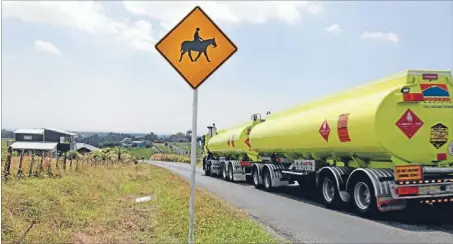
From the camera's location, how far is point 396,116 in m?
10.2

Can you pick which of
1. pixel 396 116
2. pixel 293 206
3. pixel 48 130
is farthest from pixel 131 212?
pixel 48 130

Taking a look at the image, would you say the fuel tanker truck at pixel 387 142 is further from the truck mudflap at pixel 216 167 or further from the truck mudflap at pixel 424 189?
the truck mudflap at pixel 216 167

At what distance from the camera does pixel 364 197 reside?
11.0 meters

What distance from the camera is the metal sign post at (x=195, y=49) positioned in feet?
18.3

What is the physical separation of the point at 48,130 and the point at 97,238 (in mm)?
93360

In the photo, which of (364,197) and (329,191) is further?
(329,191)

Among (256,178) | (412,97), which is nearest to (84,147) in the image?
(256,178)

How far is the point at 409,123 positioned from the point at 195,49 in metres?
6.75

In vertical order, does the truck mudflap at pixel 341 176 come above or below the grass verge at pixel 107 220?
above

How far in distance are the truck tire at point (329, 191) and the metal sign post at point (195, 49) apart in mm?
7276

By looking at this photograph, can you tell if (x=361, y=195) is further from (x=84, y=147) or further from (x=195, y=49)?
(x=84, y=147)

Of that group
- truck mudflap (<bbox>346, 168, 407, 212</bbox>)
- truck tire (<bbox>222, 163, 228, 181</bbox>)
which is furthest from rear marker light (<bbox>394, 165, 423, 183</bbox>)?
truck tire (<bbox>222, 163, 228, 181</bbox>)

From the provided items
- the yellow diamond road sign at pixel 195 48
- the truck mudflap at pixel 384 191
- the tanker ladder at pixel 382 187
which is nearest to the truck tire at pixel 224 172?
the tanker ladder at pixel 382 187

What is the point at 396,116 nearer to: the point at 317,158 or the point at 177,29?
the point at 317,158
